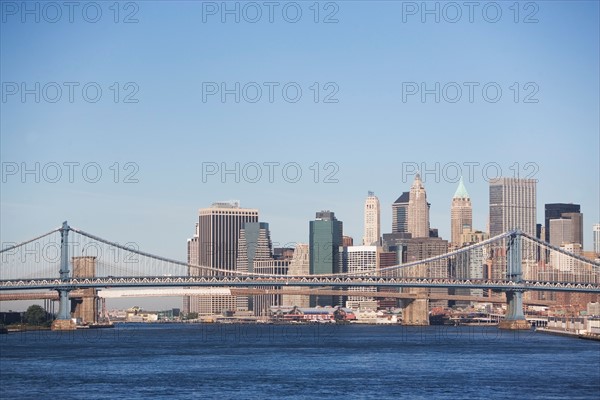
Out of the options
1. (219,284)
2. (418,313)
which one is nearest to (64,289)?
(219,284)

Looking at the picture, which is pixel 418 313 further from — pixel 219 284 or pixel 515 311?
pixel 219 284

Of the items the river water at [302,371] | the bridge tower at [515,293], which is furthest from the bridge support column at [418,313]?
the river water at [302,371]

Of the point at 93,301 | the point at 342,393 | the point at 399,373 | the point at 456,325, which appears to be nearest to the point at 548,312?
the point at 456,325

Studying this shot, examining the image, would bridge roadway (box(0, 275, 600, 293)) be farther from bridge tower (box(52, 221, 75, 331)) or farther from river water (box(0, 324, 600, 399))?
river water (box(0, 324, 600, 399))

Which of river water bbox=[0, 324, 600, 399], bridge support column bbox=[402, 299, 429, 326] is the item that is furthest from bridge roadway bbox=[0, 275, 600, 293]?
bridge support column bbox=[402, 299, 429, 326]

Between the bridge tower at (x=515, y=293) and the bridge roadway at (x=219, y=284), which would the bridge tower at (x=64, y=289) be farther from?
the bridge tower at (x=515, y=293)

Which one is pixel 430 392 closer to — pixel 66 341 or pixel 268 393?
pixel 268 393
